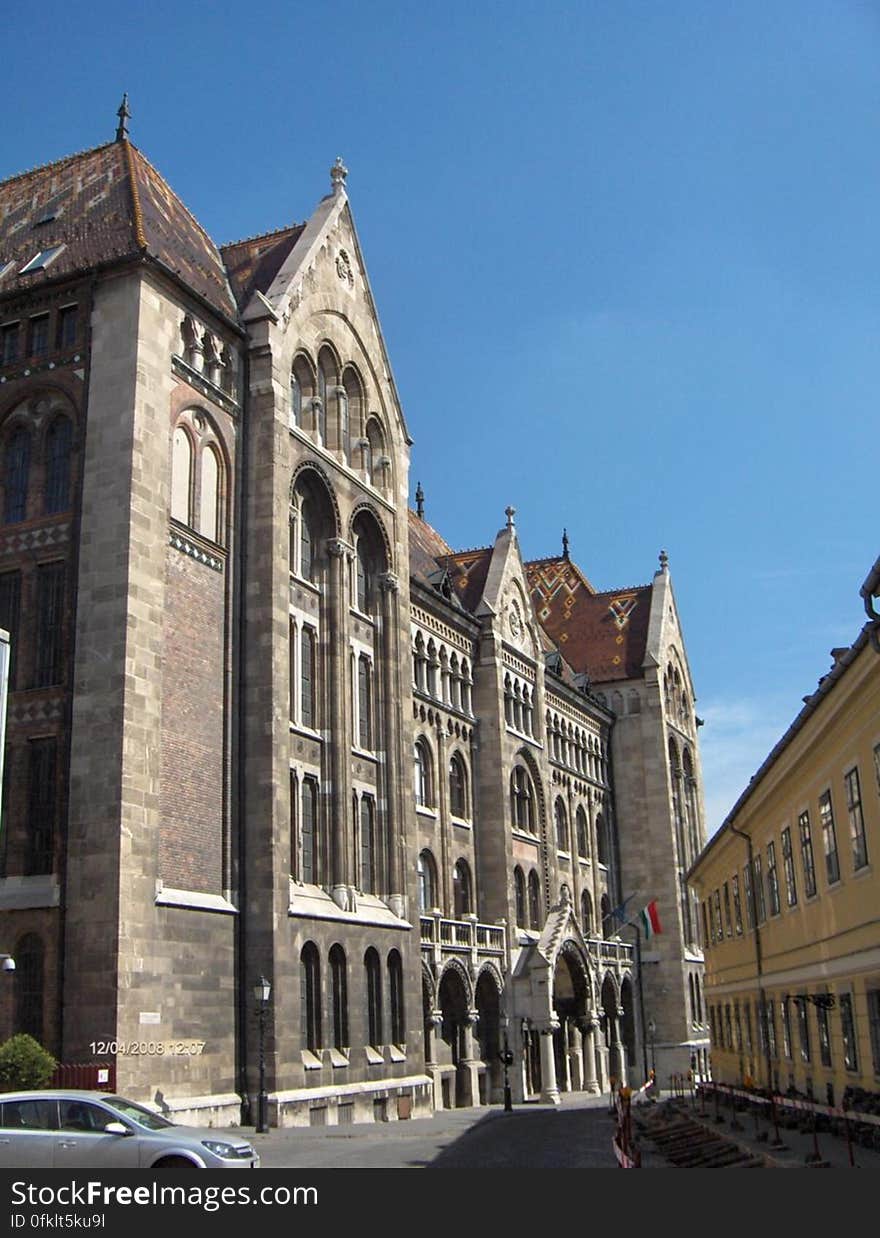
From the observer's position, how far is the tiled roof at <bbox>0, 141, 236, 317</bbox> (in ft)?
109

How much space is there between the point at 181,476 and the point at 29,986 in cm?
1262

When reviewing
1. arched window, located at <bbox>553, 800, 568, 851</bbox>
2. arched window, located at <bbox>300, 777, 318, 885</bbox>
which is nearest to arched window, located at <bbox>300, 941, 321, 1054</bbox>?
arched window, located at <bbox>300, 777, 318, 885</bbox>

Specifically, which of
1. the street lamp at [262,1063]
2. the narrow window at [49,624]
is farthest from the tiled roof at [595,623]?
the narrow window at [49,624]

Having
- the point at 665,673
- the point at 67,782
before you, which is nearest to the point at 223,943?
the point at 67,782

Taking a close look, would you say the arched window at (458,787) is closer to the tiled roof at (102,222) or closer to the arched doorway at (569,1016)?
the arched doorway at (569,1016)

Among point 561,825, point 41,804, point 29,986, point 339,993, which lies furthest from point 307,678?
point 561,825

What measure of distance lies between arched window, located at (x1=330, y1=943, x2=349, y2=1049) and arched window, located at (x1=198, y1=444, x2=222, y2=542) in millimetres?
11525

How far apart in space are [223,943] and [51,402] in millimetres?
13569

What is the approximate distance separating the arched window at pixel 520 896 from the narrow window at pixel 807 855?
2789 centimetres

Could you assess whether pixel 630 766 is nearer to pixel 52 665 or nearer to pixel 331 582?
pixel 331 582

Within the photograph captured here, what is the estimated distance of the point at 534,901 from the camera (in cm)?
5612

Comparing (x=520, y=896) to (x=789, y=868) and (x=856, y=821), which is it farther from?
(x=856, y=821)

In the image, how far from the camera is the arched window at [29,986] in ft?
88.7

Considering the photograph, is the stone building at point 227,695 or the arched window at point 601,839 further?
the arched window at point 601,839
